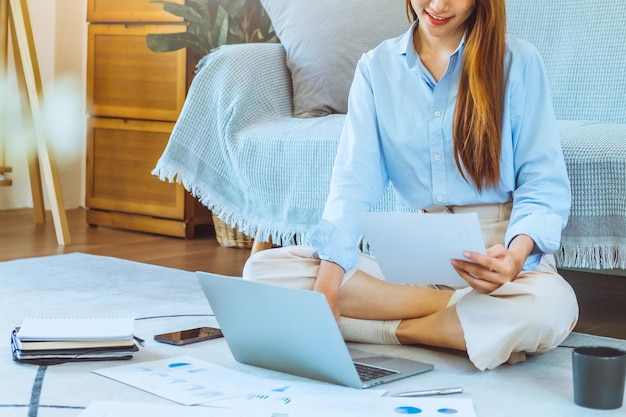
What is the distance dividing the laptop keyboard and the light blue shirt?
0.19m

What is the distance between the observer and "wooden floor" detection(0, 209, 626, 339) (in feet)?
7.47

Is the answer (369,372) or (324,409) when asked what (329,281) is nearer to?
(369,372)

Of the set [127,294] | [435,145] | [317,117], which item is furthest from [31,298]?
[435,145]

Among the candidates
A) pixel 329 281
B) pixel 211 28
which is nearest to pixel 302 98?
pixel 211 28

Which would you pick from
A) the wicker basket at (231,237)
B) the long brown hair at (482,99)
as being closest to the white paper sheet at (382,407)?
the long brown hair at (482,99)

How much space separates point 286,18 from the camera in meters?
2.71

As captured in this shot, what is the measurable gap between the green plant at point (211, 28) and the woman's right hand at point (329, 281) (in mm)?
1563

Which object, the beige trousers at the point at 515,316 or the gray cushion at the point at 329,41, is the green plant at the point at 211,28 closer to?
the gray cushion at the point at 329,41

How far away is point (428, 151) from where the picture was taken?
5.66ft

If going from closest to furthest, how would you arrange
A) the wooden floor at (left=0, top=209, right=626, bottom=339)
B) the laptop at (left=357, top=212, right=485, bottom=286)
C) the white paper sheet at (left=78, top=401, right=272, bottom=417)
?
the white paper sheet at (left=78, top=401, right=272, bottom=417) → the laptop at (left=357, top=212, right=485, bottom=286) → the wooden floor at (left=0, top=209, right=626, bottom=339)

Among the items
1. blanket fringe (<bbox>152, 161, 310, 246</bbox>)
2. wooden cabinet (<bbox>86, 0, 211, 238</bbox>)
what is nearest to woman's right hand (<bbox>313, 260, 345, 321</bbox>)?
blanket fringe (<bbox>152, 161, 310, 246</bbox>)

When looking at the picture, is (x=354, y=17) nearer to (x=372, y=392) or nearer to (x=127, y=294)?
(x=127, y=294)

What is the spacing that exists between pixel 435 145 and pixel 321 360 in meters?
0.47

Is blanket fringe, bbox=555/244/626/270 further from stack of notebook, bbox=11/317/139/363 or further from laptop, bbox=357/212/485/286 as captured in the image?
stack of notebook, bbox=11/317/139/363
